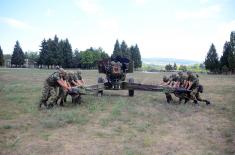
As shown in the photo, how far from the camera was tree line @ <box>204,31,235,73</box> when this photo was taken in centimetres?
8311

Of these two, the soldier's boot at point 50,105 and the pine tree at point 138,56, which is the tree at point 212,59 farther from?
the soldier's boot at point 50,105

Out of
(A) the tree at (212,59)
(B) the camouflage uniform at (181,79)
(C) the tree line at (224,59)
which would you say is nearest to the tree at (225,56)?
(C) the tree line at (224,59)

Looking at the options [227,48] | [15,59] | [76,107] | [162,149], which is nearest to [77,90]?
[76,107]

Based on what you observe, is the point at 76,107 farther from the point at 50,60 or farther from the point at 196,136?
the point at 50,60

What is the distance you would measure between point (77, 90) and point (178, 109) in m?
4.39

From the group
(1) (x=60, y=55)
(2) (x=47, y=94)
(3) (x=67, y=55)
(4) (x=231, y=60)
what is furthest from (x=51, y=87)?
(3) (x=67, y=55)

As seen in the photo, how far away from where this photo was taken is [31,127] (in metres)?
9.93

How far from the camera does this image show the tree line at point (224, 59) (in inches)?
3272

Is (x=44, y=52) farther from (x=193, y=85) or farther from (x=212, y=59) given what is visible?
(x=193, y=85)

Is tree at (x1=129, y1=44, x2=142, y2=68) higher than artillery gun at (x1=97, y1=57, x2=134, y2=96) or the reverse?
higher

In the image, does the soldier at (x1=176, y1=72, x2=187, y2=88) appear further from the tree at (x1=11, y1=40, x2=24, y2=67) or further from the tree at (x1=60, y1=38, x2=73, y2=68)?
the tree at (x1=11, y1=40, x2=24, y2=67)

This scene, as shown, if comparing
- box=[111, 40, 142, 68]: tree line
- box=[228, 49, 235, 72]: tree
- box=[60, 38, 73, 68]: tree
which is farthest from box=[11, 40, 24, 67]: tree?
box=[228, 49, 235, 72]: tree

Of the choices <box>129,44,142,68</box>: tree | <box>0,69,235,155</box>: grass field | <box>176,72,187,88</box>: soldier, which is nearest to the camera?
<box>0,69,235,155</box>: grass field

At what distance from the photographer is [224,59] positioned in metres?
88.7
